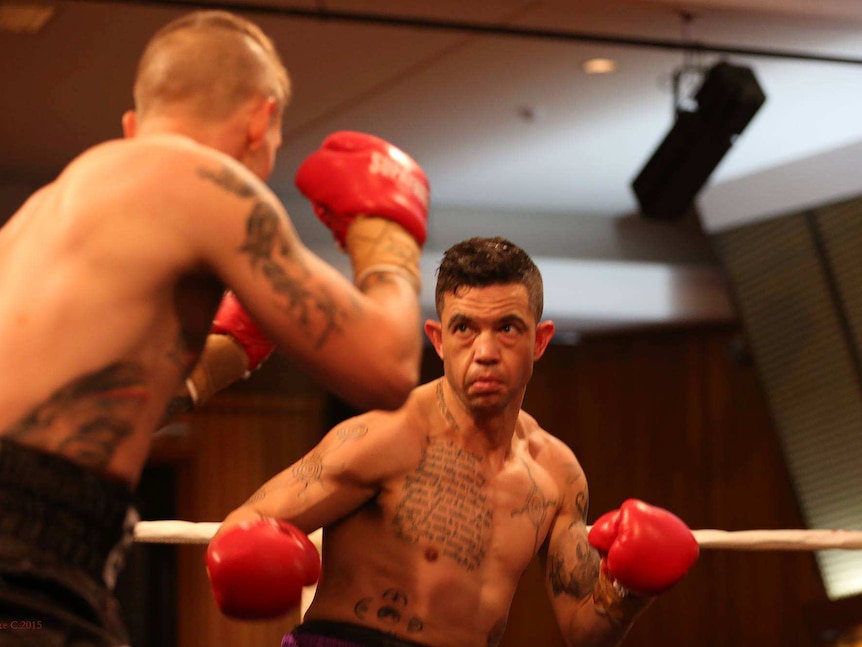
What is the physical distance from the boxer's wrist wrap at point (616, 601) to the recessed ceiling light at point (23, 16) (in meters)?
2.59

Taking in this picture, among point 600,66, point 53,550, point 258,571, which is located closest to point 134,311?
point 53,550

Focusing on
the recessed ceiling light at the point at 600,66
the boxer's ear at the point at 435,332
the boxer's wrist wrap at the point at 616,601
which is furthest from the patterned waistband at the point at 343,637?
the recessed ceiling light at the point at 600,66

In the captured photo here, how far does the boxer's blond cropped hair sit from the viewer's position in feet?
4.13

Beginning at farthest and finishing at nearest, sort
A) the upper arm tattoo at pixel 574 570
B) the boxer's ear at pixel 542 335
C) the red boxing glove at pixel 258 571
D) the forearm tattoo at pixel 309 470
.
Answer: the boxer's ear at pixel 542 335 < the upper arm tattoo at pixel 574 570 < the forearm tattoo at pixel 309 470 < the red boxing glove at pixel 258 571

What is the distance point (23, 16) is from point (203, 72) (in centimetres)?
260

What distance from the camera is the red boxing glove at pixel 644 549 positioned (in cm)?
180

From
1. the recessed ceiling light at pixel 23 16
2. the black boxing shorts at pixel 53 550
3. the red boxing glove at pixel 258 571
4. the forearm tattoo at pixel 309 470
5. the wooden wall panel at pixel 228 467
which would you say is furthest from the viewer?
the wooden wall panel at pixel 228 467

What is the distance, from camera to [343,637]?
1730 mm

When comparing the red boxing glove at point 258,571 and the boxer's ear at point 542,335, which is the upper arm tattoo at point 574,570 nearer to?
the boxer's ear at point 542,335

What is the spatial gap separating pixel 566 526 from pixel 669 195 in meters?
2.33

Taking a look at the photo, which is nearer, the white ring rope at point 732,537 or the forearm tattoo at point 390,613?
the forearm tattoo at point 390,613

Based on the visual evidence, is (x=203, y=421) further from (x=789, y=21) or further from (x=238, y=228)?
(x=238, y=228)

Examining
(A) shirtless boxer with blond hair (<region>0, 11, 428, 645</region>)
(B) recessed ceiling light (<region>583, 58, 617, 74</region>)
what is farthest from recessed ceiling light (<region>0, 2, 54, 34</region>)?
(A) shirtless boxer with blond hair (<region>0, 11, 428, 645</region>)

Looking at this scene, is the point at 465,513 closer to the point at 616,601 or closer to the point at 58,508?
the point at 616,601
